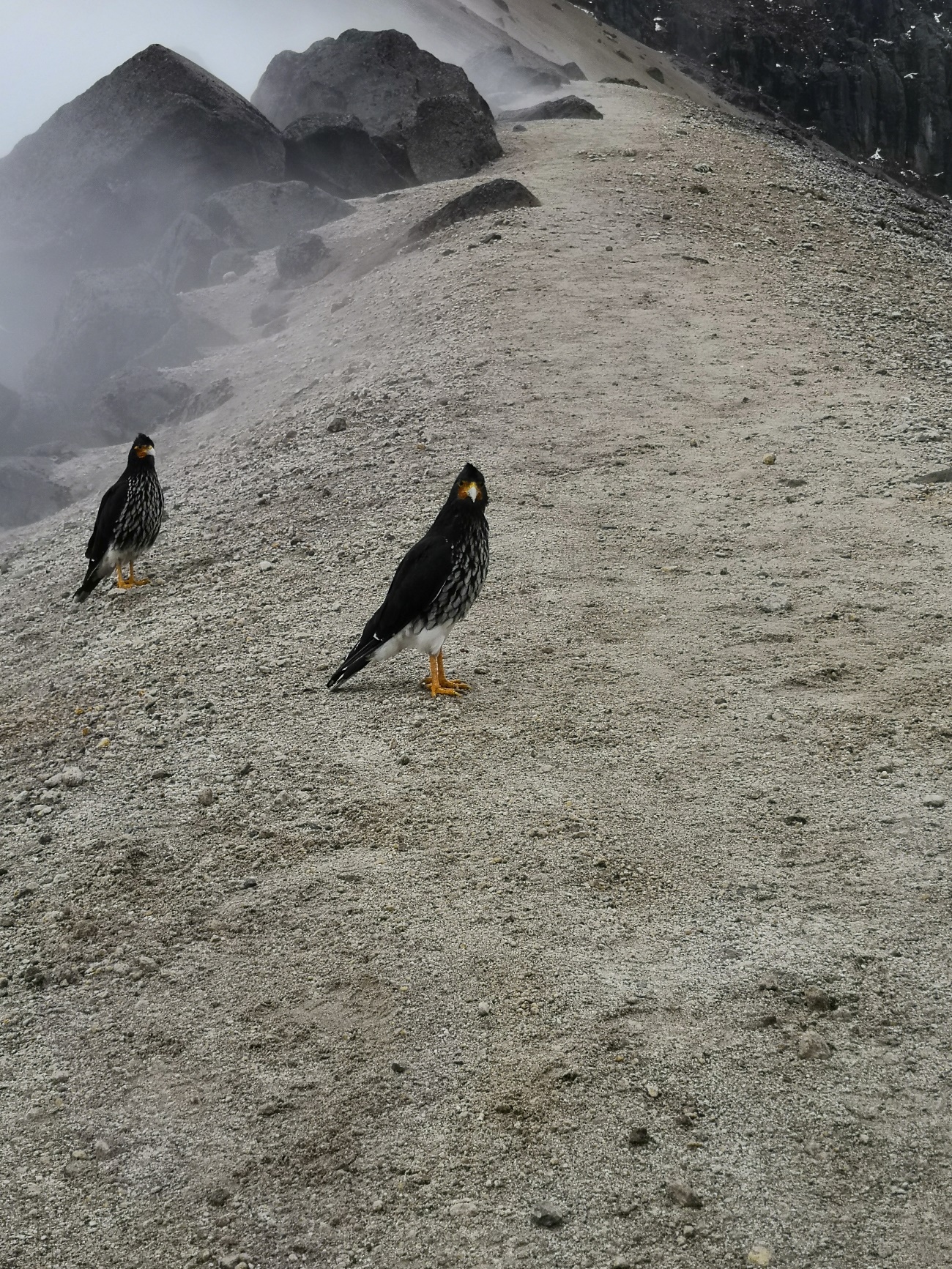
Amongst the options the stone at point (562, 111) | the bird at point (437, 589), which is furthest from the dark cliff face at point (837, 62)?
the bird at point (437, 589)

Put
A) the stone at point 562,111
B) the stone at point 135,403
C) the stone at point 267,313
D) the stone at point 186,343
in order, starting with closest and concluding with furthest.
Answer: the stone at point 135,403 < the stone at point 267,313 < the stone at point 186,343 < the stone at point 562,111

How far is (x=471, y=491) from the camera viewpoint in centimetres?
630

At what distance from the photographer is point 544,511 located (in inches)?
357

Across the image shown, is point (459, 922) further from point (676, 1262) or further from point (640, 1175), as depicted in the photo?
point (676, 1262)

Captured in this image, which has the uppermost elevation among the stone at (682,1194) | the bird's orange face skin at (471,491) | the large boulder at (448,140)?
the large boulder at (448,140)

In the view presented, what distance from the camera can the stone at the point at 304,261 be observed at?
64.8 ft

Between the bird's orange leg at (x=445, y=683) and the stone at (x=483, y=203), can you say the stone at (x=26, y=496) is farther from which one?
the bird's orange leg at (x=445, y=683)

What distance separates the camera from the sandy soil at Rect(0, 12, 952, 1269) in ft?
11.2

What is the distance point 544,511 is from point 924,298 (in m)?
7.91

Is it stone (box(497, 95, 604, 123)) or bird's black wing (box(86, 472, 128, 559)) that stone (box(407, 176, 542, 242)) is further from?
stone (box(497, 95, 604, 123))

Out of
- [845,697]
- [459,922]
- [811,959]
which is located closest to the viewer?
[811,959]

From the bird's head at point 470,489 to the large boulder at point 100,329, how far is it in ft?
51.3

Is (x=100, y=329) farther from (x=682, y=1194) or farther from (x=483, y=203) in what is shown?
(x=682, y=1194)

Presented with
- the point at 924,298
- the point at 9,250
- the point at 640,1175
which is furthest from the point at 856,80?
the point at 640,1175
